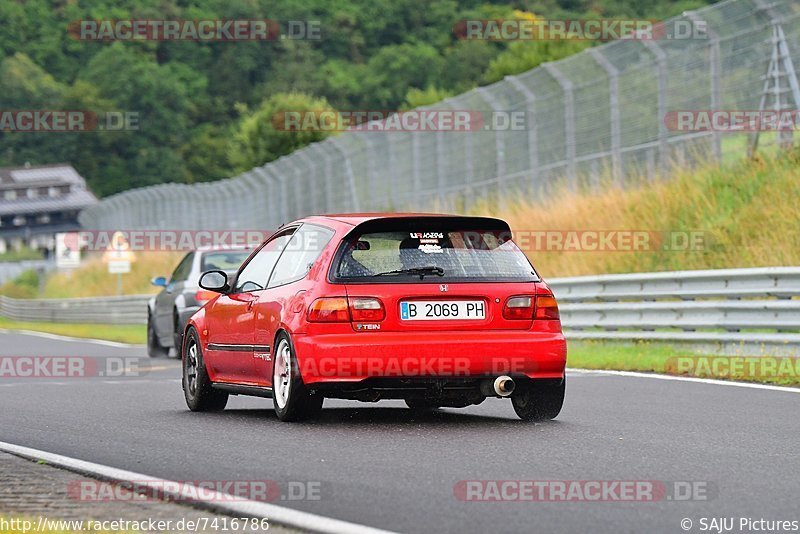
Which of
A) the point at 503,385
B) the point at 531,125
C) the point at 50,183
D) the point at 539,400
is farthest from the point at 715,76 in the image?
the point at 50,183

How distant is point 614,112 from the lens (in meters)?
25.6

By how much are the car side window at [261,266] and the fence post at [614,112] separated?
46.2 ft

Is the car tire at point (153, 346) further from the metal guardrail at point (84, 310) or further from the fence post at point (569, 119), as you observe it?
the metal guardrail at point (84, 310)

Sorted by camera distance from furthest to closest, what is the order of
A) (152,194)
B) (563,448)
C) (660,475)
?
(152,194) < (563,448) < (660,475)

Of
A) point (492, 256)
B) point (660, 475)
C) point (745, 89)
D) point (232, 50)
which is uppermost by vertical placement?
point (232, 50)

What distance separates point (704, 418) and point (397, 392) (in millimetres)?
2148

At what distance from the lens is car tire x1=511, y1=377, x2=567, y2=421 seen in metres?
11.1

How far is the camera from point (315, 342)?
10.6 m

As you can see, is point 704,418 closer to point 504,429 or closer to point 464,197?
point 504,429

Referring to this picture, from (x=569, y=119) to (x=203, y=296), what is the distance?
345 inches

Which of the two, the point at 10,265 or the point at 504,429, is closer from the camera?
the point at 504,429

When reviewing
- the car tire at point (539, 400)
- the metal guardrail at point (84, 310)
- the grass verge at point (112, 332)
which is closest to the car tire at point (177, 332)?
the grass verge at point (112, 332)

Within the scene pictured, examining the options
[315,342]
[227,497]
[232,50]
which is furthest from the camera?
[232,50]

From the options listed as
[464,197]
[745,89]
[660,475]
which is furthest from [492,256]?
[464,197]
